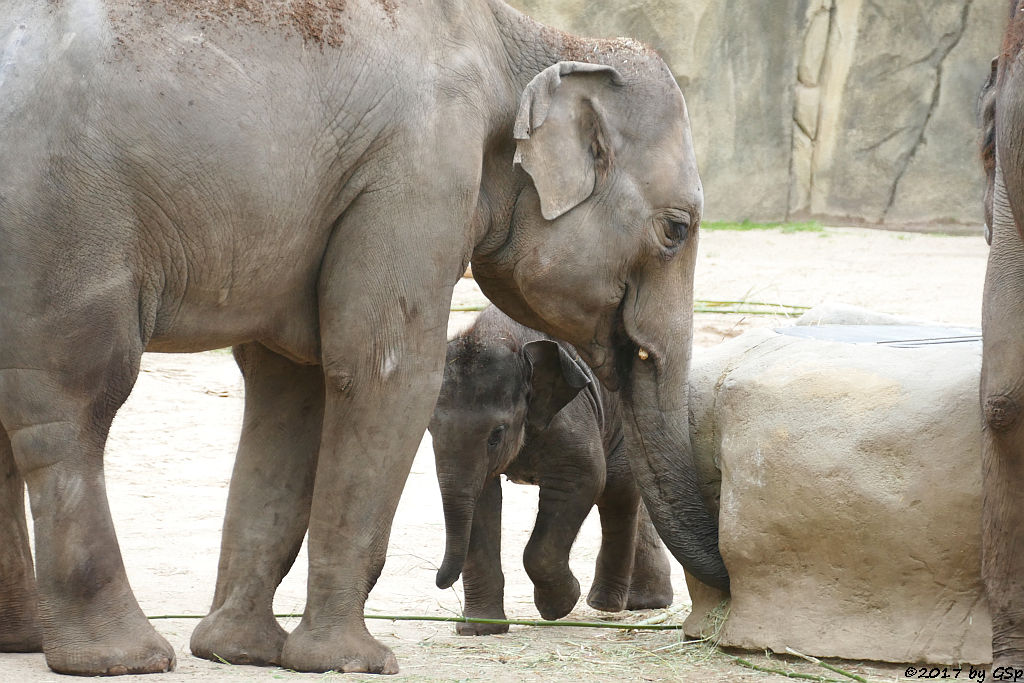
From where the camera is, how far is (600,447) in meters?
5.32

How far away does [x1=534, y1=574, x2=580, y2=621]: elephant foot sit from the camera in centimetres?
515

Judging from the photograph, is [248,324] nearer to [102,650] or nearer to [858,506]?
[102,650]

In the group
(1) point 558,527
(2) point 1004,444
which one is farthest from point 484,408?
(2) point 1004,444

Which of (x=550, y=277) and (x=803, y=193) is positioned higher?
(x=803, y=193)

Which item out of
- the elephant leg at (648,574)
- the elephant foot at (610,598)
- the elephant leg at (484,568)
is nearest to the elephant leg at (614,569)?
the elephant foot at (610,598)

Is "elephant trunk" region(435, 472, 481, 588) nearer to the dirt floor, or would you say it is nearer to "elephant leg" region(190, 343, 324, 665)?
the dirt floor

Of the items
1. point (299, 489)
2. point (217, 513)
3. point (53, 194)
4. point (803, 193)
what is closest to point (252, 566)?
point (299, 489)

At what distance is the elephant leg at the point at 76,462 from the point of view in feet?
10.3

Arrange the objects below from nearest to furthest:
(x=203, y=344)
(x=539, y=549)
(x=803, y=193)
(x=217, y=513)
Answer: (x=203, y=344) → (x=539, y=549) → (x=217, y=513) → (x=803, y=193)

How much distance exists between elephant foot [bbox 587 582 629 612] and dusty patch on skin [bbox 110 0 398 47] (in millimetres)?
2630

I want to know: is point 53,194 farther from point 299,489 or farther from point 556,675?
point 556,675

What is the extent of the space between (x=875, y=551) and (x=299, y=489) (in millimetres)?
1555

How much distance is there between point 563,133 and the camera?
394 cm

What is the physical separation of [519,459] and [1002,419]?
242 centimetres
